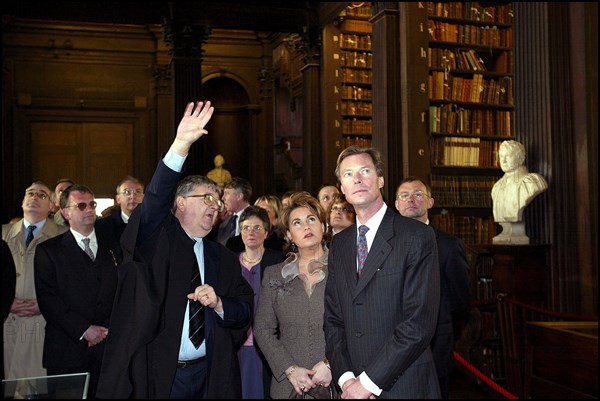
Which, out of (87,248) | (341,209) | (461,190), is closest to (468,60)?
(461,190)

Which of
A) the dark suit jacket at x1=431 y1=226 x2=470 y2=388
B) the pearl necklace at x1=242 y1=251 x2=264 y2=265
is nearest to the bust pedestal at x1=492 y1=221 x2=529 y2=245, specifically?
the dark suit jacket at x1=431 y1=226 x2=470 y2=388

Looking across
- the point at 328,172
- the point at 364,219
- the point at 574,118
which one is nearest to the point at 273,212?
the point at 574,118

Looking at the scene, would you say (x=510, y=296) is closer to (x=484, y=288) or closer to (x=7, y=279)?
(x=484, y=288)

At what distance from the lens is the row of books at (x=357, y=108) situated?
9.15 meters

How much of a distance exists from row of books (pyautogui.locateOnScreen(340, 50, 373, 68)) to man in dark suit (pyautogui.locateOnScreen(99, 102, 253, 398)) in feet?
21.8

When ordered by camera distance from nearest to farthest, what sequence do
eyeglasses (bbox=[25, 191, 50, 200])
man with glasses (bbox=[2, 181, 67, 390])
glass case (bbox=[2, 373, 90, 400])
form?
1. glass case (bbox=[2, 373, 90, 400])
2. man with glasses (bbox=[2, 181, 67, 390])
3. eyeglasses (bbox=[25, 191, 50, 200])

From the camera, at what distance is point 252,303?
297 cm

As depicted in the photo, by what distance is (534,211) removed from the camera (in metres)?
Result: 5.00

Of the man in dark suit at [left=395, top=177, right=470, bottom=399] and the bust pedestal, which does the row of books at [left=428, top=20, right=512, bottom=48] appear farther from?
the man in dark suit at [left=395, top=177, right=470, bottom=399]

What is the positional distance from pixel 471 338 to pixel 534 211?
1.36 metres

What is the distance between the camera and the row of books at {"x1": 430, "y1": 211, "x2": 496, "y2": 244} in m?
7.18

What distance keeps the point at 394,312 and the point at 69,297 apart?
6.96 feet

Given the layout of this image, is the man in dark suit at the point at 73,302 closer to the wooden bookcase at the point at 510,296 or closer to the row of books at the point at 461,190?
the wooden bookcase at the point at 510,296

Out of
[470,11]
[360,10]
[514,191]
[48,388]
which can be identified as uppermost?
[360,10]
